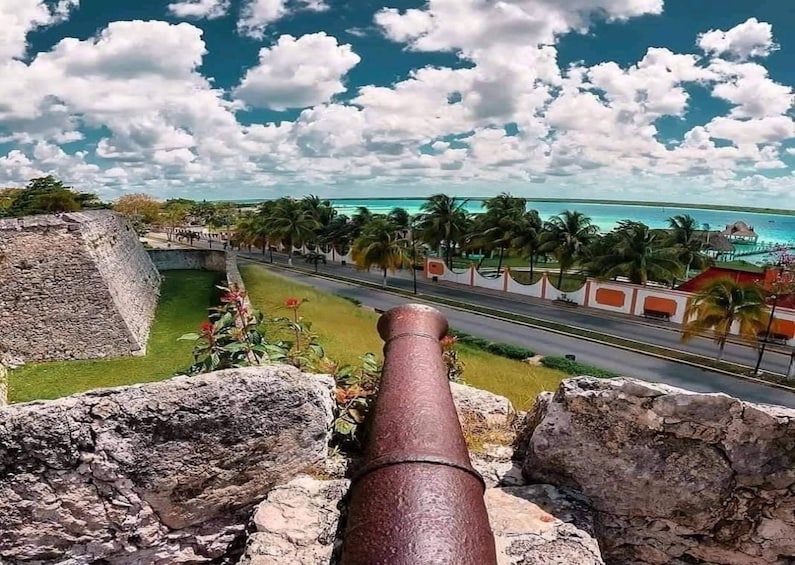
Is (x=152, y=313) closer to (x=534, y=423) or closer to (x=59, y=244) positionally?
(x=59, y=244)

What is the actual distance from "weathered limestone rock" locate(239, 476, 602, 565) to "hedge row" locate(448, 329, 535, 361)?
15145mm

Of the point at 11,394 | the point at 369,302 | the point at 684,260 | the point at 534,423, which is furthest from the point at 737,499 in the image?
the point at 684,260

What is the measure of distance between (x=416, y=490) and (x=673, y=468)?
2028 mm

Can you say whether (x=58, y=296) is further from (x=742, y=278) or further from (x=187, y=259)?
(x=742, y=278)

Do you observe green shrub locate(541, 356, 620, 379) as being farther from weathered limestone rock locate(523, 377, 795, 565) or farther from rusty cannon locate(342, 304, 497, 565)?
rusty cannon locate(342, 304, 497, 565)

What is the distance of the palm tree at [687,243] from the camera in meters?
32.0

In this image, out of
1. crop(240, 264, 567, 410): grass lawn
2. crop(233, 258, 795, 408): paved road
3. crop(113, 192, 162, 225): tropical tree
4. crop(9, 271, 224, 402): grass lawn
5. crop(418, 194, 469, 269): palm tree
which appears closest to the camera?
crop(9, 271, 224, 402): grass lawn

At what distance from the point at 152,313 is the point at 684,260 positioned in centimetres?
2946

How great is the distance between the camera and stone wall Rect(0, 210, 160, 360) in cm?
1502

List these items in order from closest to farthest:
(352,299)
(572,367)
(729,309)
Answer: (572,367)
(729,309)
(352,299)

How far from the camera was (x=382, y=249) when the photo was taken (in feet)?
104

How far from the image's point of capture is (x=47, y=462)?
2.86m

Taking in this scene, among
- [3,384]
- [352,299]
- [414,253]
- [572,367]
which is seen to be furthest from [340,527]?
[414,253]

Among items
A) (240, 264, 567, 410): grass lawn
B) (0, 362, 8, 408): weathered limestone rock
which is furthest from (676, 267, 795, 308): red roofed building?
(0, 362, 8, 408): weathered limestone rock
